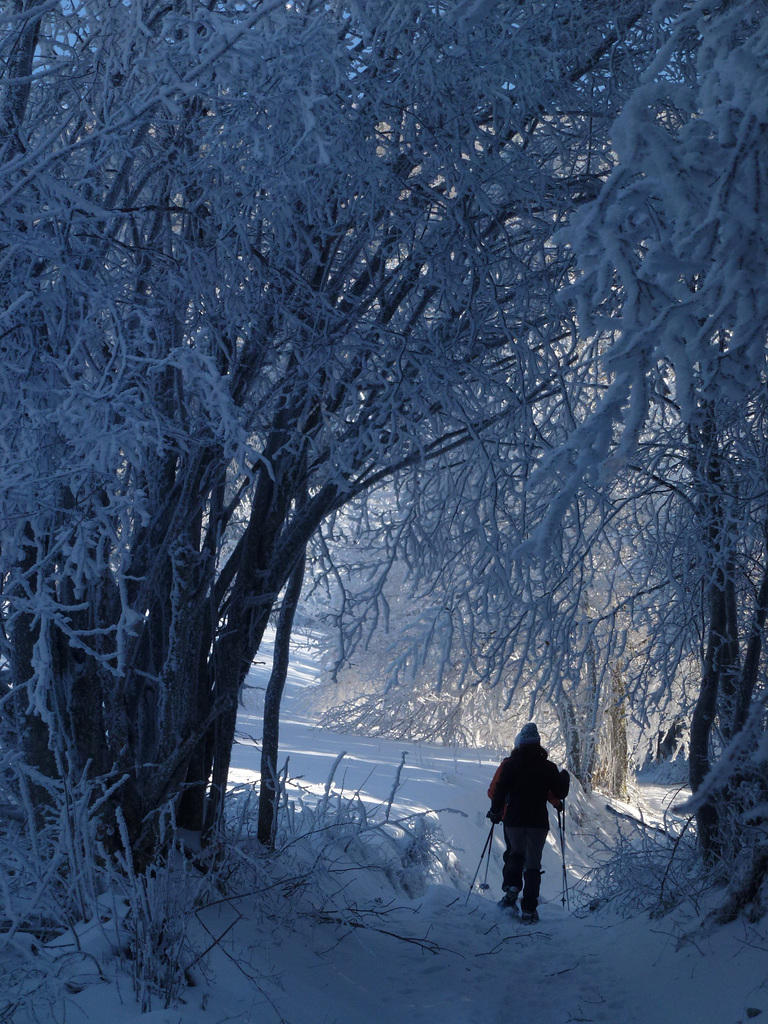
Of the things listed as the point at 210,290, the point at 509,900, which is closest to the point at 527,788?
the point at 509,900

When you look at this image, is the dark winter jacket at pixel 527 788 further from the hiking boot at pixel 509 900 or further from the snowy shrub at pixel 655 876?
the snowy shrub at pixel 655 876

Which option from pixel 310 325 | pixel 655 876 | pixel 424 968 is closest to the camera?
pixel 424 968

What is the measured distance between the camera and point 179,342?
478 centimetres

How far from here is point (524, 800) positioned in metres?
7.16

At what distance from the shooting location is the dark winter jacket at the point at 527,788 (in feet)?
23.5

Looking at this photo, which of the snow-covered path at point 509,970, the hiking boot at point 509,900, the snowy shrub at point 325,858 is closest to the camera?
the snow-covered path at point 509,970

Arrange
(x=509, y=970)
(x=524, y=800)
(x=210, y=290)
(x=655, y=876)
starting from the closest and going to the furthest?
(x=210, y=290), (x=509, y=970), (x=655, y=876), (x=524, y=800)

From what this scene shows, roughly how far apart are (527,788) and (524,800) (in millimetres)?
99

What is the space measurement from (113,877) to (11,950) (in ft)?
1.74

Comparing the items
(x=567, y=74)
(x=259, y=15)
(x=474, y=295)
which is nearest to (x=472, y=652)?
(x=474, y=295)

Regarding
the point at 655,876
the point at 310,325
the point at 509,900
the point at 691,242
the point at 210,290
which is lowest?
the point at 509,900

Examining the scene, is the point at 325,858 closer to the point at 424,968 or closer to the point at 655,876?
the point at 424,968

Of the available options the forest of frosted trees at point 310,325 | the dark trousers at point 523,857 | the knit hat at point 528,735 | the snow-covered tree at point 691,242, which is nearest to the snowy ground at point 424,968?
the dark trousers at point 523,857

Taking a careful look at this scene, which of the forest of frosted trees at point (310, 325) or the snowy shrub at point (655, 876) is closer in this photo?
the forest of frosted trees at point (310, 325)
